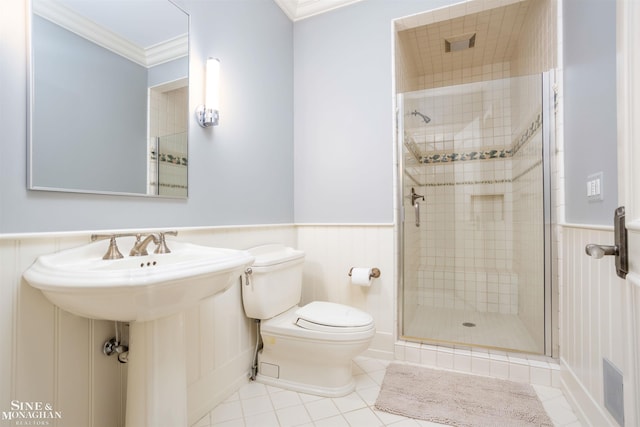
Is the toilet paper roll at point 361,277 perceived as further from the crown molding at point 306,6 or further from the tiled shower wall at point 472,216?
the crown molding at point 306,6

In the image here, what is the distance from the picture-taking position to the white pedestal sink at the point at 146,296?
0.76m

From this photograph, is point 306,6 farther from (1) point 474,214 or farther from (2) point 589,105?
(1) point 474,214

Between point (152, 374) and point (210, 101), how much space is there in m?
1.16

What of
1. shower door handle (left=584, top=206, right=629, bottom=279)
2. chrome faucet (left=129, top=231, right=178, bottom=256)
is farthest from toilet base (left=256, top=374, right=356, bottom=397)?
shower door handle (left=584, top=206, right=629, bottom=279)

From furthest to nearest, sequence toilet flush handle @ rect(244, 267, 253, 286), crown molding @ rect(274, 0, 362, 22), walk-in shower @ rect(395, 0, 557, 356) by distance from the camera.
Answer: crown molding @ rect(274, 0, 362, 22)
walk-in shower @ rect(395, 0, 557, 356)
toilet flush handle @ rect(244, 267, 253, 286)

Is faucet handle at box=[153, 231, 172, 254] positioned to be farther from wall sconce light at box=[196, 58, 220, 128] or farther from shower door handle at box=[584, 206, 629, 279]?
shower door handle at box=[584, 206, 629, 279]

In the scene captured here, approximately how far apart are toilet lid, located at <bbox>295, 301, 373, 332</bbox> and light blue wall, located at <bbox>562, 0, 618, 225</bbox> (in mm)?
1089

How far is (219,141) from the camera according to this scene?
5.16 feet

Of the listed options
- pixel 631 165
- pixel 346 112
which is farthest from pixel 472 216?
pixel 631 165

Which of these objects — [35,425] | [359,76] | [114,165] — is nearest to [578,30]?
[359,76]

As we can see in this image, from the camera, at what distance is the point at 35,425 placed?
0.88m

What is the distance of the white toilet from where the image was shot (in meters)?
1.49

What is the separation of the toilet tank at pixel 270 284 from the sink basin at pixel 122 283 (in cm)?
59

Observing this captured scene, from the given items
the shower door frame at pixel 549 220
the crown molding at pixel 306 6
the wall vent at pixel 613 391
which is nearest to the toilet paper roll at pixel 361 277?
the shower door frame at pixel 549 220
